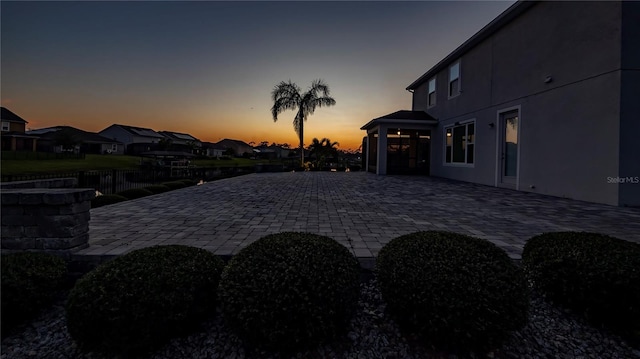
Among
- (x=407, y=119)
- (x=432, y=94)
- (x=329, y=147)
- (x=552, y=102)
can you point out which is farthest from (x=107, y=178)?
(x=329, y=147)

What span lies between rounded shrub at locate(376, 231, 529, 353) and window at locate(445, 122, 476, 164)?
1123 cm

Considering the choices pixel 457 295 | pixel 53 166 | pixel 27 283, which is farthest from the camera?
pixel 53 166

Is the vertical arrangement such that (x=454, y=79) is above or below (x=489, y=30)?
below

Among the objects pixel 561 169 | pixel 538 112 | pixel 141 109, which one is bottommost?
pixel 561 169

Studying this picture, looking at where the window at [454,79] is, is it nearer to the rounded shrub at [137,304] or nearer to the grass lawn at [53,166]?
the rounded shrub at [137,304]

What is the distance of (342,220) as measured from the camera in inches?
188

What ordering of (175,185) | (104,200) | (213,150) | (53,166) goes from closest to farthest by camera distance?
(104,200) < (175,185) < (53,166) < (213,150)

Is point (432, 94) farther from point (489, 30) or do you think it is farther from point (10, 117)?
point (10, 117)

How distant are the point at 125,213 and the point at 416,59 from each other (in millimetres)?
15318

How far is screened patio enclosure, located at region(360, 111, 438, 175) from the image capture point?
15.9 m

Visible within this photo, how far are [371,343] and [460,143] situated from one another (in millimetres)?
12776

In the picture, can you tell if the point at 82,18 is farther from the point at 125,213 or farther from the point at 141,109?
the point at 141,109

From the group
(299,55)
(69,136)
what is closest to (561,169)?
(299,55)

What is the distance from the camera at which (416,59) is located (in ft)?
50.2
